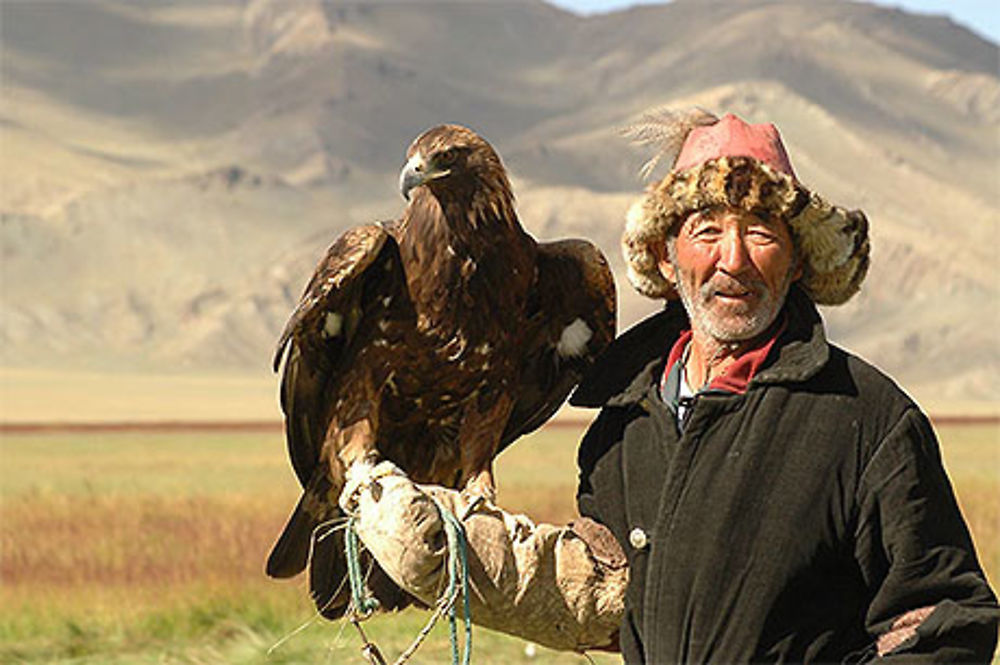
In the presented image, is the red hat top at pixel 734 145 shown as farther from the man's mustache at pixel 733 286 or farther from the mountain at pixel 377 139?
the mountain at pixel 377 139

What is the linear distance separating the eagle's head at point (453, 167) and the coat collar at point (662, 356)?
1.65 meters

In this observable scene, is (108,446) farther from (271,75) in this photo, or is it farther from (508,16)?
(508,16)

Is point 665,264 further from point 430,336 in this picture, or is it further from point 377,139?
point 377,139

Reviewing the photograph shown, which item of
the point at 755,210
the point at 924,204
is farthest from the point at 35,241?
the point at 755,210

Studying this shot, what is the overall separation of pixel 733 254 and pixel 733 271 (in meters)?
0.04

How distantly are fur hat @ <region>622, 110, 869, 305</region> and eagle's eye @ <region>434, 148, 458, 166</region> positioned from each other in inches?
69.8

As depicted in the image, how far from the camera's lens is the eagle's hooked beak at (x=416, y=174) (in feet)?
18.2

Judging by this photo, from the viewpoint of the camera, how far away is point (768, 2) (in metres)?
193

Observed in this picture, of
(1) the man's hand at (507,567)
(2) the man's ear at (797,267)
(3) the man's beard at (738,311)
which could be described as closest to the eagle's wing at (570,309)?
(1) the man's hand at (507,567)

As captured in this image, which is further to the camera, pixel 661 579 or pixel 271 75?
pixel 271 75

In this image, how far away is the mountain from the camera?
92000mm

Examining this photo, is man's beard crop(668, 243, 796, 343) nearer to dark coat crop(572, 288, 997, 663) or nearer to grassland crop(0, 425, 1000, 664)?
dark coat crop(572, 288, 997, 663)

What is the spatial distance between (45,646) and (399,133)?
129 meters

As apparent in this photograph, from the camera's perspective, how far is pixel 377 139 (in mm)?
133500
